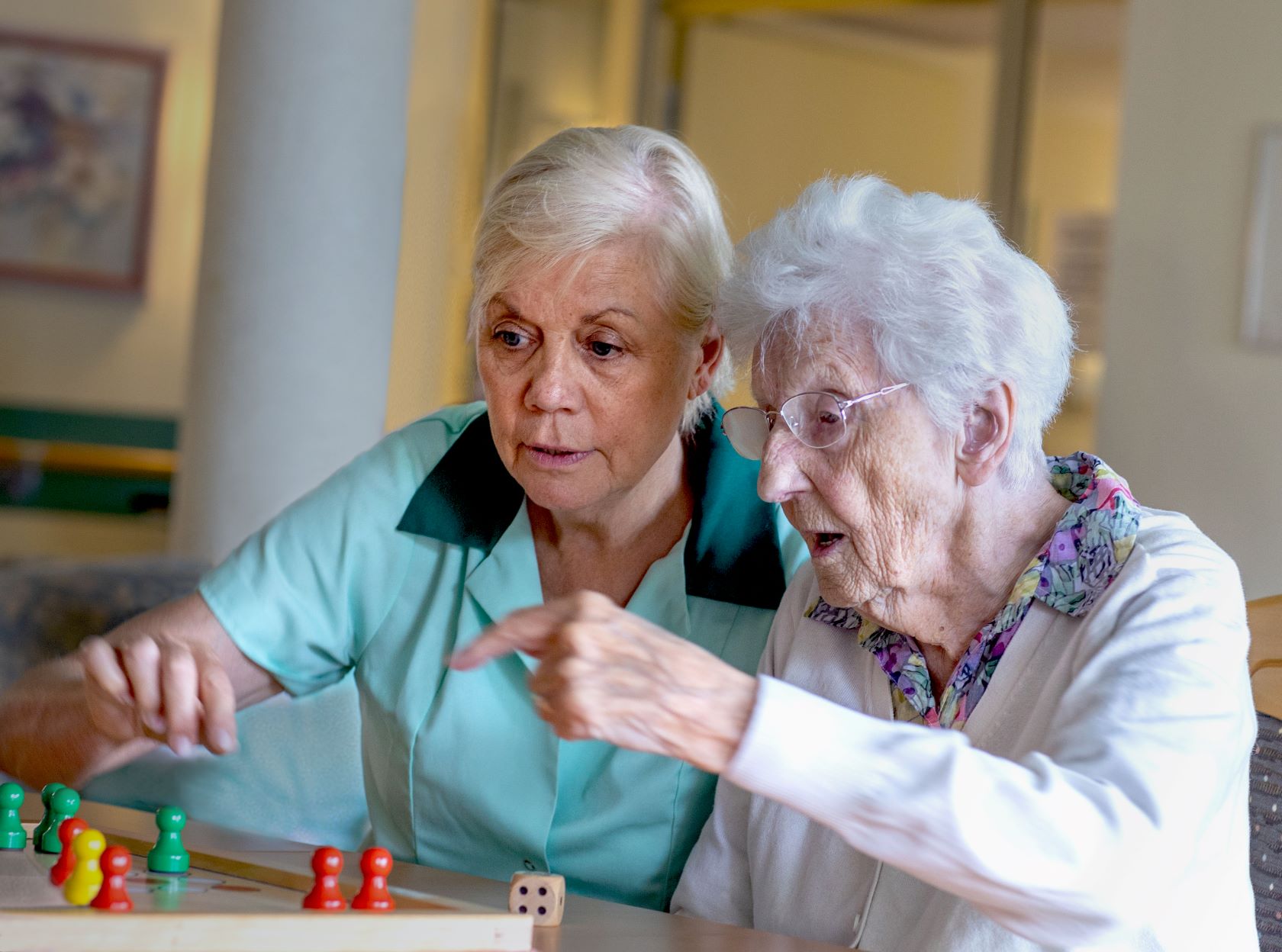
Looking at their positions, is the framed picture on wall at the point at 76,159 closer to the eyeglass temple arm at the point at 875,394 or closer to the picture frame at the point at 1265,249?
the picture frame at the point at 1265,249

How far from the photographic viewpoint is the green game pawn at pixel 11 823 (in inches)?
52.1

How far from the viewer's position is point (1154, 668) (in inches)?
45.9

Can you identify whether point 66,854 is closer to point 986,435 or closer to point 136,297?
point 986,435

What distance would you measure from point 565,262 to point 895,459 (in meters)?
0.45

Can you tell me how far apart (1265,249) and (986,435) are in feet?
8.03

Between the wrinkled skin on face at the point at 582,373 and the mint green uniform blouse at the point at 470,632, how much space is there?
14 centimetres

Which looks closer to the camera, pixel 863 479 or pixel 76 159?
pixel 863 479

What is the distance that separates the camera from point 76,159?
21.9ft

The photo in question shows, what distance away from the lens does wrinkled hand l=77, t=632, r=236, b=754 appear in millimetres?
1404

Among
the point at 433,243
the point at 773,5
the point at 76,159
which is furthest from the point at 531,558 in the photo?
the point at 76,159

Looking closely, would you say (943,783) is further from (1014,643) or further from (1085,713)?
(1014,643)

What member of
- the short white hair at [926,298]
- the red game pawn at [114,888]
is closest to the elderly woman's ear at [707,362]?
the short white hair at [926,298]

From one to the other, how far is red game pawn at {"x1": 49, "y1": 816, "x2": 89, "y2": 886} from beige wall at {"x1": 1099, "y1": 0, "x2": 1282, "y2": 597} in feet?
9.44

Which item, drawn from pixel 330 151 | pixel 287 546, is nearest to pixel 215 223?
pixel 330 151
